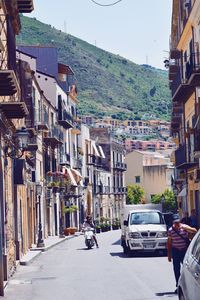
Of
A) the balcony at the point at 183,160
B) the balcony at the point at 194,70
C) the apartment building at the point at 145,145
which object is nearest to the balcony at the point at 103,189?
the balcony at the point at 183,160

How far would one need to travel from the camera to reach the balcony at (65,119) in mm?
62688

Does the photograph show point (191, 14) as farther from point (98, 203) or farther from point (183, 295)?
point (98, 203)

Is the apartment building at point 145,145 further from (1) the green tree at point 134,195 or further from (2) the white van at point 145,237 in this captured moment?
(2) the white van at point 145,237

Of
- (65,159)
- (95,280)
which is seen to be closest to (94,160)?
(65,159)

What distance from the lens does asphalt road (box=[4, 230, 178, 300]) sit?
53.9 feet

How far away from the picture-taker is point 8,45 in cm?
2152

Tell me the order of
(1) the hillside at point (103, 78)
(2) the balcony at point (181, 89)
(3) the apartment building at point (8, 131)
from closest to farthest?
(3) the apartment building at point (8, 131), (2) the balcony at point (181, 89), (1) the hillside at point (103, 78)

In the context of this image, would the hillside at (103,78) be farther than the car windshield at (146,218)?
Yes

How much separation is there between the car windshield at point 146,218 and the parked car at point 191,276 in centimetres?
2019

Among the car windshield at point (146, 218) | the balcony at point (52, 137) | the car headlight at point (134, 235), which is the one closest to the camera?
the car headlight at point (134, 235)

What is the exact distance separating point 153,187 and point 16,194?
8620 cm

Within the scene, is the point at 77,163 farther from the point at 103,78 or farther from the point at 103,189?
the point at 103,78

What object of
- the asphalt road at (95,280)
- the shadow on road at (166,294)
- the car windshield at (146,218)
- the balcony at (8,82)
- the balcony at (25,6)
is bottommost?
the asphalt road at (95,280)

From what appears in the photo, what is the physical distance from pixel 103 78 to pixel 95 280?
153519mm
